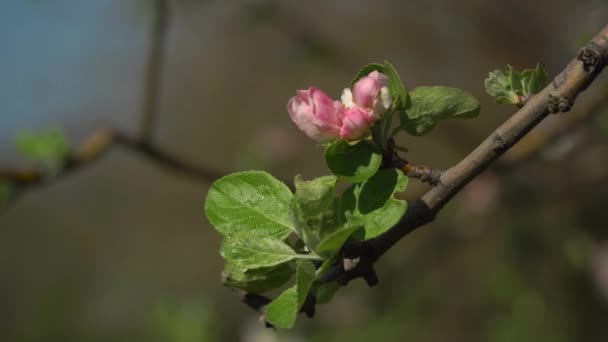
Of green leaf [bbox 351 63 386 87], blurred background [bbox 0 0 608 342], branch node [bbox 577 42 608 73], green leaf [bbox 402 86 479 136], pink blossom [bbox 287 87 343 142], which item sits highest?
branch node [bbox 577 42 608 73]

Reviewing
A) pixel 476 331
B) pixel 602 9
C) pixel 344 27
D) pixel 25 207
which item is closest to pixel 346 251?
pixel 602 9

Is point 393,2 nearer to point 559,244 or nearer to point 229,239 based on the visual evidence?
point 559,244

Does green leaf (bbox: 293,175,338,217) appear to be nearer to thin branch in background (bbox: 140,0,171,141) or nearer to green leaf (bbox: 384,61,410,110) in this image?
green leaf (bbox: 384,61,410,110)

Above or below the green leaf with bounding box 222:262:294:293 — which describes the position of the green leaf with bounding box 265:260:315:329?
above

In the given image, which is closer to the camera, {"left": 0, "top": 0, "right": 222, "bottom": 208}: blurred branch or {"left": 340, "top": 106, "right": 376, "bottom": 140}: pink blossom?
{"left": 340, "top": 106, "right": 376, "bottom": 140}: pink blossom

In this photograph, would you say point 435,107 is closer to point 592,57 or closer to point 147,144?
point 592,57

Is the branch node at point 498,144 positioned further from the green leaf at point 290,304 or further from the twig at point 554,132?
the twig at point 554,132

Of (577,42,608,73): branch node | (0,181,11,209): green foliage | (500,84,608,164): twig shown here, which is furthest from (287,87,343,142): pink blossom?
(500,84,608,164): twig

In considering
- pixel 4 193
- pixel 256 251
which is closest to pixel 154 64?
pixel 4 193
